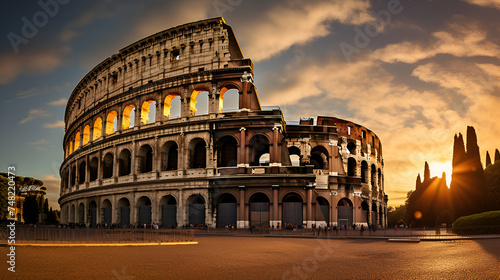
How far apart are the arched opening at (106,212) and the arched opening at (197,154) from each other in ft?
40.6

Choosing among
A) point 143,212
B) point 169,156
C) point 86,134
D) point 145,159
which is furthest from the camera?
point 86,134

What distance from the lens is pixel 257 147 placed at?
4253 centimetres

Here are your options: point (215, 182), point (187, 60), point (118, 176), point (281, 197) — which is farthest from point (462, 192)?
point (118, 176)

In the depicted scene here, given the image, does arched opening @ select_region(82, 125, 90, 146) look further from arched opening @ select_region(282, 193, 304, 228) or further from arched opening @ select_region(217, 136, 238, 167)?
arched opening @ select_region(282, 193, 304, 228)

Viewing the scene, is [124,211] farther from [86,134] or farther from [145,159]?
[86,134]

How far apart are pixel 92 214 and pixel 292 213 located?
2605 cm

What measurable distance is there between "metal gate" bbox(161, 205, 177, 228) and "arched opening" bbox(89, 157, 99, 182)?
1464cm

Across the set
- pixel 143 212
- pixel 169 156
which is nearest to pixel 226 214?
pixel 169 156

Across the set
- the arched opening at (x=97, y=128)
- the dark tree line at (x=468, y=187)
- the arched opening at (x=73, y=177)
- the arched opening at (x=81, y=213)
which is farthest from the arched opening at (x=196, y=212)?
the dark tree line at (x=468, y=187)

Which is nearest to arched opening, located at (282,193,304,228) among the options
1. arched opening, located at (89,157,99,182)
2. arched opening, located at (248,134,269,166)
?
arched opening, located at (248,134,269,166)

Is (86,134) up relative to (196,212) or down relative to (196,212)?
up

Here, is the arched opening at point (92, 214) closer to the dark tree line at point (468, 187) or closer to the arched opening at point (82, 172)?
the arched opening at point (82, 172)

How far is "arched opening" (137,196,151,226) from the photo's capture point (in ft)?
138

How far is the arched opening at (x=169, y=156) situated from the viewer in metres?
42.3
